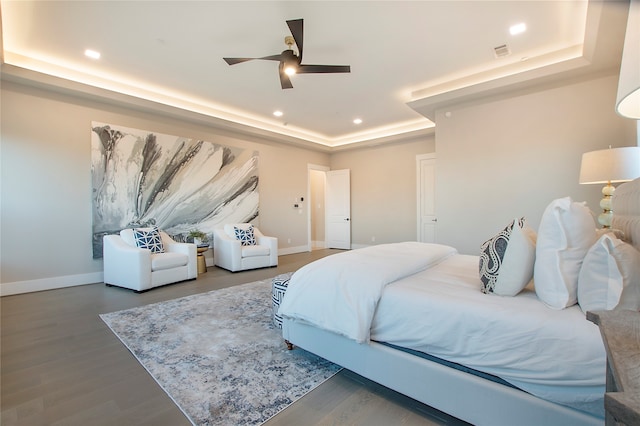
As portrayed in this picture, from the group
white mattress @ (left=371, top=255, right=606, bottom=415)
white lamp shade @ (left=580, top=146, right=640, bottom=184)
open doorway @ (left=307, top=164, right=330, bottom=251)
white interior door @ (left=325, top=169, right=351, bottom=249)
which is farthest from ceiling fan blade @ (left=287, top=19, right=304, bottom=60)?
open doorway @ (left=307, top=164, right=330, bottom=251)

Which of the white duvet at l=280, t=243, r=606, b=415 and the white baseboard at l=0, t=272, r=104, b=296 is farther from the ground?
the white duvet at l=280, t=243, r=606, b=415

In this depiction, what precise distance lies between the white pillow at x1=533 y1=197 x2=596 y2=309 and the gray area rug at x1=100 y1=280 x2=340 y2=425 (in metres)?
1.42

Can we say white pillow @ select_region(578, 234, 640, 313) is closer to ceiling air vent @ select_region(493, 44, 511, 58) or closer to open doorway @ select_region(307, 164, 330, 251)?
ceiling air vent @ select_region(493, 44, 511, 58)

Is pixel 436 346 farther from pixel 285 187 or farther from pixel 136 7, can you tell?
pixel 285 187

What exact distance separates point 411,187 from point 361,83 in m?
3.22

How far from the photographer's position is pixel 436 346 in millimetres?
1540

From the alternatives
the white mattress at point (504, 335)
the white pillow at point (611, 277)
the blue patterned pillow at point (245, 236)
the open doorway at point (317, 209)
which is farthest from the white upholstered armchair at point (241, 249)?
the white pillow at point (611, 277)

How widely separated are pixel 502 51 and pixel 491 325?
12.0ft

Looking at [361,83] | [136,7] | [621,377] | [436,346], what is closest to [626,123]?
[361,83]

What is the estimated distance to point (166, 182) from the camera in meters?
5.26

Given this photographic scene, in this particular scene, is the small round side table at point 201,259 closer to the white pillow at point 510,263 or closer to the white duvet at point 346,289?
the white duvet at point 346,289

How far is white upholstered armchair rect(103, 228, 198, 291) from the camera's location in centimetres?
402

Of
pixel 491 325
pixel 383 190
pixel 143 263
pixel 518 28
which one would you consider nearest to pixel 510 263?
pixel 491 325

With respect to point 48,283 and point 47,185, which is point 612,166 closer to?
point 47,185
